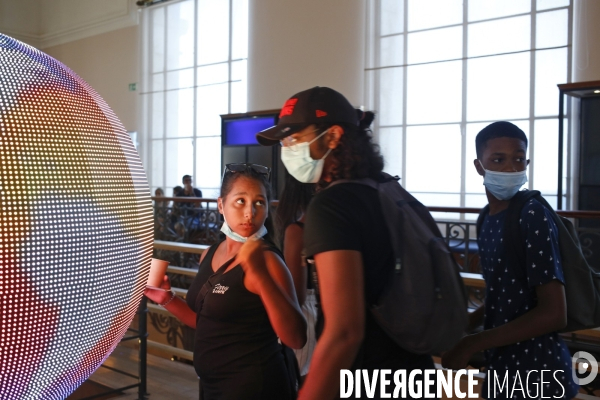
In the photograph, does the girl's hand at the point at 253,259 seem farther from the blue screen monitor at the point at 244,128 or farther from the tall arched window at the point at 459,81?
the blue screen monitor at the point at 244,128

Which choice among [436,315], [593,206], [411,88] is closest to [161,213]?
[411,88]

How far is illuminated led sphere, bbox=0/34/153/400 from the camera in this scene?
0.69 metres

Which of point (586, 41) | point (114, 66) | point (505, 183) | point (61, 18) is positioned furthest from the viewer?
point (61, 18)

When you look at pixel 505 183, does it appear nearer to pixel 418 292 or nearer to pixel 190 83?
pixel 418 292

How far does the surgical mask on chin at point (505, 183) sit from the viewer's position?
72.2 inches

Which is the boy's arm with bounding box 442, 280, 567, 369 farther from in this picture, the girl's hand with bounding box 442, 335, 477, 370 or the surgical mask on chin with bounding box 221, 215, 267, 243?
the surgical mask on chin with bounding box 221, 215, 267, 243

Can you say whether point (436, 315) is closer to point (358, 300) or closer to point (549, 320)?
point (358, 300)

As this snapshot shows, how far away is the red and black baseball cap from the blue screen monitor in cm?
891

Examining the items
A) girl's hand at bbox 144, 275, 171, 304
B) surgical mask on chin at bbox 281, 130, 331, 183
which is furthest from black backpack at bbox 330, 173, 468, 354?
girl's hand at bbox 144, 275, 171, 304

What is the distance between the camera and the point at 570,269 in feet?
5.54

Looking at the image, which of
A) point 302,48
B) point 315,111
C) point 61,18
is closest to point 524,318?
point 315,111

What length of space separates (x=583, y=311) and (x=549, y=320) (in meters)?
0.14

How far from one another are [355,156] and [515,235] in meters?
0.64

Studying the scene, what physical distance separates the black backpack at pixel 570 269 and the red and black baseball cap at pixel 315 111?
619 millimetres
